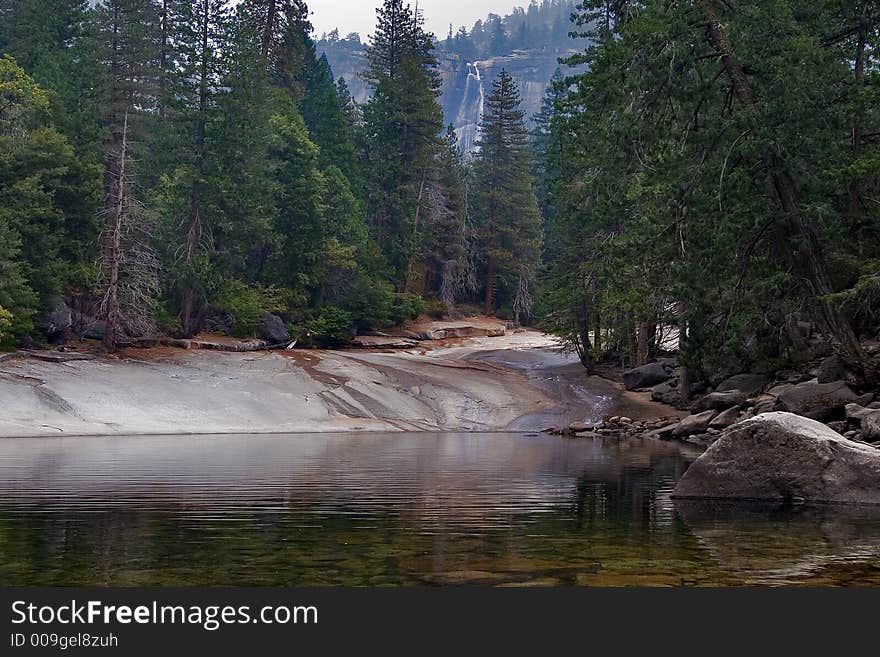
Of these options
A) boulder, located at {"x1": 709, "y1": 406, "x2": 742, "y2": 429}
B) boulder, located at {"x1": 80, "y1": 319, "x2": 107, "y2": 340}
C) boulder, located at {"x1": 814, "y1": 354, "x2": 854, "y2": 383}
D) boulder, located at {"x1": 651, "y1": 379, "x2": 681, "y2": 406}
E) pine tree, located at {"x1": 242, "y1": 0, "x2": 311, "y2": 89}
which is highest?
pine tree, located at {"x1": 242, "y1": 0, "x2": 311, "y2": 89}

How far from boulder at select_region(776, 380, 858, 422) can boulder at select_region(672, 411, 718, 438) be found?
371cm

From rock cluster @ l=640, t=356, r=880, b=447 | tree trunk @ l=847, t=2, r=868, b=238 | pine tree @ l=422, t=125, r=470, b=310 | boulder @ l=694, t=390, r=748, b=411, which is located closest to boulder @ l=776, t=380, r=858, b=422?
rock cluster @ l=640, t=356, r=880, b=447

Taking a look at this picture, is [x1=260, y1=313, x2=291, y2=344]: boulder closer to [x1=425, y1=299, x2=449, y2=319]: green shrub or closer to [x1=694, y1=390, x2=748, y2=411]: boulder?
[x1=425, y1=299, x2=449, y2=319]: green shrub

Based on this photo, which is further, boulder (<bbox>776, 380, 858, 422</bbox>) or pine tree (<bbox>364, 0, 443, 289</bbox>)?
pine tree (<bbox>364, 0, 443, 289</bbox>)

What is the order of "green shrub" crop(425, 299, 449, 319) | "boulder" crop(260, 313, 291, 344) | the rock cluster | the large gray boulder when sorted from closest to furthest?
the large gray boulder → the rock cluster → "boulder" crop(260, 313, 291, 344) → "green shrub" crop(425, 299, 449, 319)

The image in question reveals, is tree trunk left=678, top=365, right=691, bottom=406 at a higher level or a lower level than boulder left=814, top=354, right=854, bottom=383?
lower

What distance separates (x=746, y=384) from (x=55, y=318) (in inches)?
983

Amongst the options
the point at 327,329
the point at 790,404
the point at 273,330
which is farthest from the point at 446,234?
the point at 790,404

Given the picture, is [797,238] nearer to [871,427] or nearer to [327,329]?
[871,427]

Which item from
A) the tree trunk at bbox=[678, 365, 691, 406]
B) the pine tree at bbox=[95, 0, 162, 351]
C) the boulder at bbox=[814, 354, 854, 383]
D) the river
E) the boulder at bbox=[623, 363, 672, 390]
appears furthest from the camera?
the boulder at bbox=[623, 363, 672, 390]

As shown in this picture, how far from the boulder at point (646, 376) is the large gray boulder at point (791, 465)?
1013 inches

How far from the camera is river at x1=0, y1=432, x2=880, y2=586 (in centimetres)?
774

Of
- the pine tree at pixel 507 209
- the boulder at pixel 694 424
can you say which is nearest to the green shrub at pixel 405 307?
the pine tree at pixel 507 209

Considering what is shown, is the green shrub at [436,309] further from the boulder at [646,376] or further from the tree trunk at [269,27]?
the boulder at [646,376]
